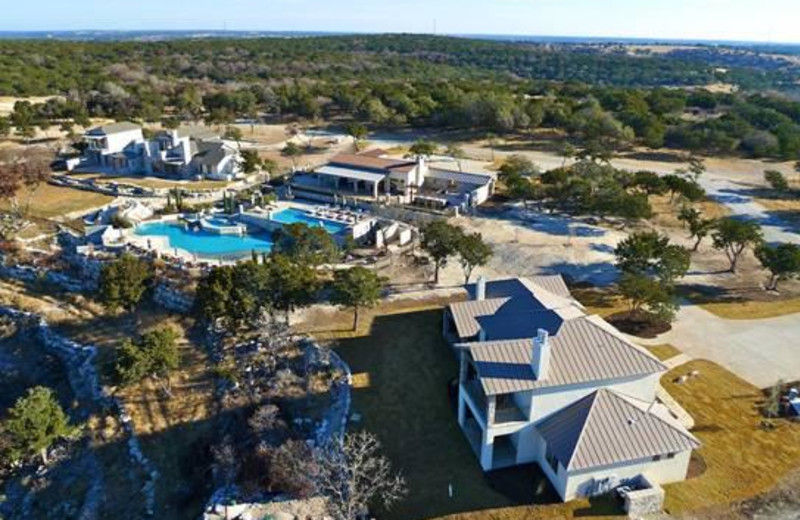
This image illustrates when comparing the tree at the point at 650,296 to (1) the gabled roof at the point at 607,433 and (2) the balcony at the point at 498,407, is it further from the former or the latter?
(2) the balcony at the point at 498,407

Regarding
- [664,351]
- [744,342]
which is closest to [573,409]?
[664,351]

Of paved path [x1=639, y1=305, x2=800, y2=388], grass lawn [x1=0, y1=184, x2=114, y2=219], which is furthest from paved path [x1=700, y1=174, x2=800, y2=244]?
grass lawn [x1=0, y1=184, x2=114, y2=219]

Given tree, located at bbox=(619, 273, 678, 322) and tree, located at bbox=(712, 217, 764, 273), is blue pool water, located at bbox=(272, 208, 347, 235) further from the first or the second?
tree, located at bbox=(712, 217, 764, 273)

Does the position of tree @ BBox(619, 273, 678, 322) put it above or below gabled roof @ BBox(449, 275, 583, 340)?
below

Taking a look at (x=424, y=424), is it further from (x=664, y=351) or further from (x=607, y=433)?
(x=664, y=351)

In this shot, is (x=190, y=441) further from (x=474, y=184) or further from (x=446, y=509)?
(x=474, y=184)

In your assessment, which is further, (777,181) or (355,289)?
(777,181)

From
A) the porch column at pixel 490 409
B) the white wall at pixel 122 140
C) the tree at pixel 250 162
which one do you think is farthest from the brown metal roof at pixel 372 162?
the porch column at pixel 490 409
